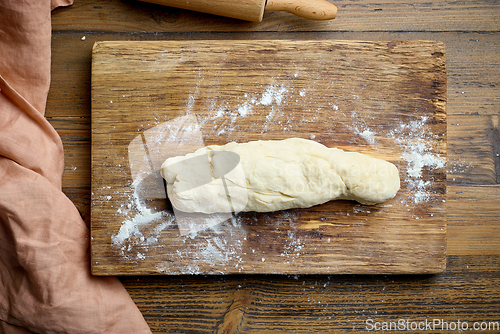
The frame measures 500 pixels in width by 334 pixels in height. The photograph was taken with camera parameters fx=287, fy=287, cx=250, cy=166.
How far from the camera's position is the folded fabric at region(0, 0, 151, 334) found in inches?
52.9

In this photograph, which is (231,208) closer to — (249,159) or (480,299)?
(249,159)

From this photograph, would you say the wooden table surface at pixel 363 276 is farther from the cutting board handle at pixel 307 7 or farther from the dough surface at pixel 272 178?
the dough surface at pixel 272 178

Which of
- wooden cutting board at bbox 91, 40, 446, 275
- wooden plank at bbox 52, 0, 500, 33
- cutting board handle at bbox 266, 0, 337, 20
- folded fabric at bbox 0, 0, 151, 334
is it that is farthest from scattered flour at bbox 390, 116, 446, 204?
folded fabric at bbox 0, 0, 151, 334

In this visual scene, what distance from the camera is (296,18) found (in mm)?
1572

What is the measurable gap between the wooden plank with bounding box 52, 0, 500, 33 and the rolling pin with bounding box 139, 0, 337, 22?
8 centimetres

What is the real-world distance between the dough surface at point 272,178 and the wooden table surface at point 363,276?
463mm

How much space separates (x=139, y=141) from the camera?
4.85ft

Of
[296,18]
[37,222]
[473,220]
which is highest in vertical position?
[296,18]

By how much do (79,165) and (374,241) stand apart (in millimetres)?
1600

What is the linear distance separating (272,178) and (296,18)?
0.92 meters

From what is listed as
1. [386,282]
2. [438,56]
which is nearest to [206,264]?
[386,282]

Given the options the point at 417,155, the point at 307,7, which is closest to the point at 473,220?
the point at 417,155

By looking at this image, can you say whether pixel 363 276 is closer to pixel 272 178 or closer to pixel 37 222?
pixel 272 178

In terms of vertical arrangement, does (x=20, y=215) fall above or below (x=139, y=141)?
below
